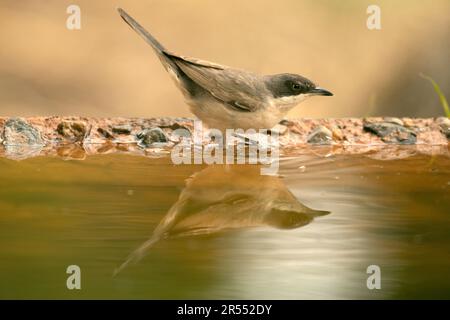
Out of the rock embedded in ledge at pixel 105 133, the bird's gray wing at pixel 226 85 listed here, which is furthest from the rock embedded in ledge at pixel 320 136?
the rock embedded in ledge at pixel 105 133

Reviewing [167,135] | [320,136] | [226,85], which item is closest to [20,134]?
[167,135]

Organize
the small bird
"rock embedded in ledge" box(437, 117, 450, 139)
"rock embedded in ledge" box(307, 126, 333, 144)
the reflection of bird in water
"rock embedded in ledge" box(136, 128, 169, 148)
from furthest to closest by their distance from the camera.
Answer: "rock embedded in ledge" box(437, 117, 450, 139)
"rock embedded in ledge" box(307, 126, 333, 144)
"rock embedded in ledge" box(136, 128, 169, 148)
the small bird
the reflection of bird in water

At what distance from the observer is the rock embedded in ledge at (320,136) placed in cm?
581

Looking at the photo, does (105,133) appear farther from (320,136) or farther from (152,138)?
(320,136)

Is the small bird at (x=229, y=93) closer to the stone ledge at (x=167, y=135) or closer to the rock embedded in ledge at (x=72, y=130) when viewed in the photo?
the stone ledge at (x=167, y=135)

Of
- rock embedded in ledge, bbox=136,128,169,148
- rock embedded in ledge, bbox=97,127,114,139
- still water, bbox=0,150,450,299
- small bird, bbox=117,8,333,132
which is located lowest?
still water, bbox=0,150,450,299

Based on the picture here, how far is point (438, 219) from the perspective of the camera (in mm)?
3156

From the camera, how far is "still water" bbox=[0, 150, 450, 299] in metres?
2.23

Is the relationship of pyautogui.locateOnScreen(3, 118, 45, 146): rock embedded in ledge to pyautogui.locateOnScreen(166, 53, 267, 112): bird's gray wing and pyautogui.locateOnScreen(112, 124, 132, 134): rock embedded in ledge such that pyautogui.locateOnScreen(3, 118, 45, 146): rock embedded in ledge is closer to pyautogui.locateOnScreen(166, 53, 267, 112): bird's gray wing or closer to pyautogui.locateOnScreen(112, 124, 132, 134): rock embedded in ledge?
pyautogui.locateOnScreen(112, 124, 132, 134): rock embedded in ledge

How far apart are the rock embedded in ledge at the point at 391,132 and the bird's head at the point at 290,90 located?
78 centimetres

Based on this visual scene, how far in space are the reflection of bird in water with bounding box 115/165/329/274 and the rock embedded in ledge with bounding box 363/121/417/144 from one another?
2.03 meters

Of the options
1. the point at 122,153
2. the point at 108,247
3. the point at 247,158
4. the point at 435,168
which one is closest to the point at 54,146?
the point at 122,153

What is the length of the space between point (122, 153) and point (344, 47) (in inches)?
161

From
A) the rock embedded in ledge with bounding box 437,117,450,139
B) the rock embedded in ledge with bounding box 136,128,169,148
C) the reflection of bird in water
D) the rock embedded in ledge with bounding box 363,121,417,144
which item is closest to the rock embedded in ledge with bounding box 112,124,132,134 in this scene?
the rock embedded in ledge with bounding box 136,128,169,148
